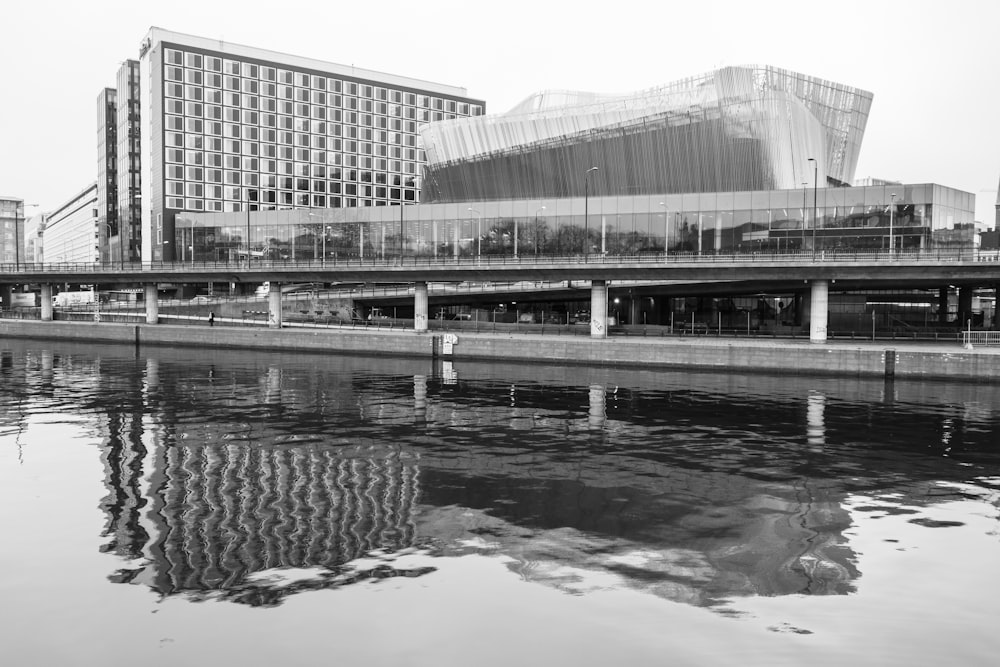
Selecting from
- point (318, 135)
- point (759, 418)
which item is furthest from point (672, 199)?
point (318, 135)

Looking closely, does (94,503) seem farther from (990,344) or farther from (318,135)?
(318,135)

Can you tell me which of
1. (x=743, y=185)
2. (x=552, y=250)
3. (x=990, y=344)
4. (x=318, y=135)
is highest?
(x=318, y=135)

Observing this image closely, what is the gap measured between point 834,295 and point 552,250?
126 feet

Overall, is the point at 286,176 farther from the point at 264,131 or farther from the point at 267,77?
the point at 267,77

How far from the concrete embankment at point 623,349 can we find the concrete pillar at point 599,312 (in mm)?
2637

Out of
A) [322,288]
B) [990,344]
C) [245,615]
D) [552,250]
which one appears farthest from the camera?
[322,288]

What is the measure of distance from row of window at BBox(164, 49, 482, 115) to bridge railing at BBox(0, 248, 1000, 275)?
59.7m

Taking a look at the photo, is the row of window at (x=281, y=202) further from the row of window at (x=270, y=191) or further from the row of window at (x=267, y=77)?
the row of window at (x=267, y=77)

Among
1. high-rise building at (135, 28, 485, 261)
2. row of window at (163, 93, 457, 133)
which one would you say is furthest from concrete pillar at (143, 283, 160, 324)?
row of window at (163, 93, 457, 133)

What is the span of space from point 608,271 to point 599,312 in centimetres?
444

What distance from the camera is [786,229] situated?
269ft

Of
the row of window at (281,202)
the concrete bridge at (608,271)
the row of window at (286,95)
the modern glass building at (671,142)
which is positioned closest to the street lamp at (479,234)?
the concrete bridge at (608,271)

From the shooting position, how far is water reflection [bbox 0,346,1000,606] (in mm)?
17297

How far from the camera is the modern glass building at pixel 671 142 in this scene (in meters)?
96.5
